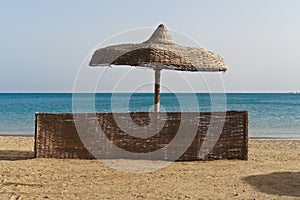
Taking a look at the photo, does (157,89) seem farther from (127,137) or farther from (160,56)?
(160,56)

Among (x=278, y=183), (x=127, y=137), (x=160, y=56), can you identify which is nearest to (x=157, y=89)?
(x=127, y=137)

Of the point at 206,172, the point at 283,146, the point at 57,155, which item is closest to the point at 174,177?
the point at 206,172

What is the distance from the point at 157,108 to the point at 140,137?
3.04 ft

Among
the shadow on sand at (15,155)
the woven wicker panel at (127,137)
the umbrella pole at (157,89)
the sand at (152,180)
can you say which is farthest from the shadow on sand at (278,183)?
the shadow on sand at (15,155)

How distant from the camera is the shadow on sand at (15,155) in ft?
A: 30.1

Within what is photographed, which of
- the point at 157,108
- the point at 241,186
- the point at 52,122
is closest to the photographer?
the point at 241,186

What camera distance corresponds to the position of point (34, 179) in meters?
7.09

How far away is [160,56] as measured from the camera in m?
8.44

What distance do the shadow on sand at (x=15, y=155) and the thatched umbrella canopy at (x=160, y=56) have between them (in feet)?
7.82

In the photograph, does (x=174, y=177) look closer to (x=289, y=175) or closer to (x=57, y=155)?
(x=289, y=175)

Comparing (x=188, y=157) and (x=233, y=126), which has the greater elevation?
(x=233, y=126)

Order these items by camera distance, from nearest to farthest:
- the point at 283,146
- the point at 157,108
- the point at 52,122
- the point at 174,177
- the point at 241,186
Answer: the point at 241,186, the point at 174,177, the point at 52,122, the point at 157,108, the point at 283,146

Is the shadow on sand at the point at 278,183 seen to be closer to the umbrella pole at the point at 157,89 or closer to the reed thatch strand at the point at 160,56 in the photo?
the reed thatch strand at the point at 160,56

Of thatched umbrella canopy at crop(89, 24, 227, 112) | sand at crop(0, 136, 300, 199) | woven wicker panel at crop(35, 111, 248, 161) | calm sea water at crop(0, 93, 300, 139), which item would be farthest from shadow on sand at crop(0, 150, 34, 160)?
calm sea water at crop(0, 93, 300, 139)
